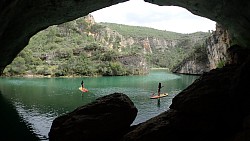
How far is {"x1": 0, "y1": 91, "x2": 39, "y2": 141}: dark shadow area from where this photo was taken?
15570 millimetres

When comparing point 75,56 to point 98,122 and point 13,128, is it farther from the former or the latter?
point 98,122

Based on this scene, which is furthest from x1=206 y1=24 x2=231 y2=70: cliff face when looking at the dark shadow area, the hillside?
the hillside

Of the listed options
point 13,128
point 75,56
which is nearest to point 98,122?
point 13,128

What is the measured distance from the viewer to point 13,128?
17.5 m

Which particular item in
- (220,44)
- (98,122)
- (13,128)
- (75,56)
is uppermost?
(220,44)

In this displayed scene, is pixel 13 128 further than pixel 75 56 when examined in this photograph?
No

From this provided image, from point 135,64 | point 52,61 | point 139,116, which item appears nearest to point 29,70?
A: point 52,61

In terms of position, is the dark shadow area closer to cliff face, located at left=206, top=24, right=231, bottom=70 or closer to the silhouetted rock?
the silhouetted rock

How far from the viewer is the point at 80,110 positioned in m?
12.3

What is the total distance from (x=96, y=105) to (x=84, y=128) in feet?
4.26

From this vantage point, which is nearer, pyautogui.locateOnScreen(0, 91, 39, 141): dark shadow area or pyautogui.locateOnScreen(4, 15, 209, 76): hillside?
pyautogui.locateOnScreen(0, 91, 39, 141): dark shadow area

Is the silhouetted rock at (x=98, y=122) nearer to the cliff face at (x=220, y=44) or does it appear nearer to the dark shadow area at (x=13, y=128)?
the dark shadow area at (x=13, y=128)

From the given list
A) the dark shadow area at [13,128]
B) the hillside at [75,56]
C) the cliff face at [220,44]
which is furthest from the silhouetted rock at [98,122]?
the hillside at [75,56]

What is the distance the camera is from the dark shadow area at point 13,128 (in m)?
15.6
